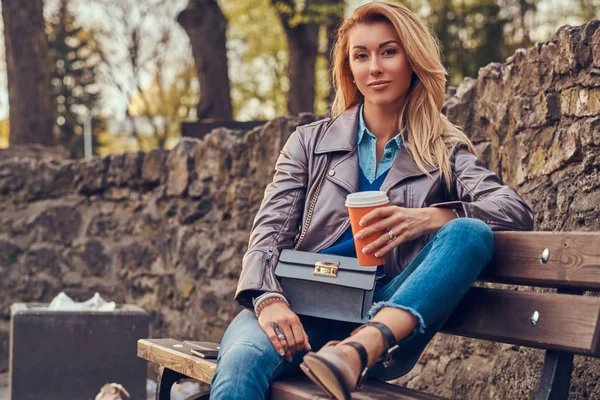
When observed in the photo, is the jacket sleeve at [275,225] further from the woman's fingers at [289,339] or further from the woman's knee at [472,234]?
the woman's knee at [472,234]

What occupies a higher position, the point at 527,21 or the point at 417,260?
the point at 527,21

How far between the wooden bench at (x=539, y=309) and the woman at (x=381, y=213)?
0.35 ft

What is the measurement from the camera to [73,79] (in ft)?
85.5

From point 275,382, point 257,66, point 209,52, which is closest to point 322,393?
point 275,382

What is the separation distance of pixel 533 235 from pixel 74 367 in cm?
300

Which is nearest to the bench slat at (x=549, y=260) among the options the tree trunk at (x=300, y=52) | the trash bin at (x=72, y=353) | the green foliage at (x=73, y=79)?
the trash bin at (x=72, y=353)

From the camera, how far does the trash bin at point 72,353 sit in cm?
468

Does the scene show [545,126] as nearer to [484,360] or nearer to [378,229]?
[484,360]

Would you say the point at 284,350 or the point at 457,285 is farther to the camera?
the point at 284,350

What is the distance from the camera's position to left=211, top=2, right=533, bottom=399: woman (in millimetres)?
2400

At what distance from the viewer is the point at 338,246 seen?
292cm

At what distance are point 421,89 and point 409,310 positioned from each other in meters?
1.00

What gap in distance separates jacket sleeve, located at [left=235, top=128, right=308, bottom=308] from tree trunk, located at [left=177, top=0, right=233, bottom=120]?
24.6ft

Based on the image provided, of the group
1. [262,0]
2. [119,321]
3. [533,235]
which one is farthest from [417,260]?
[262,0]
